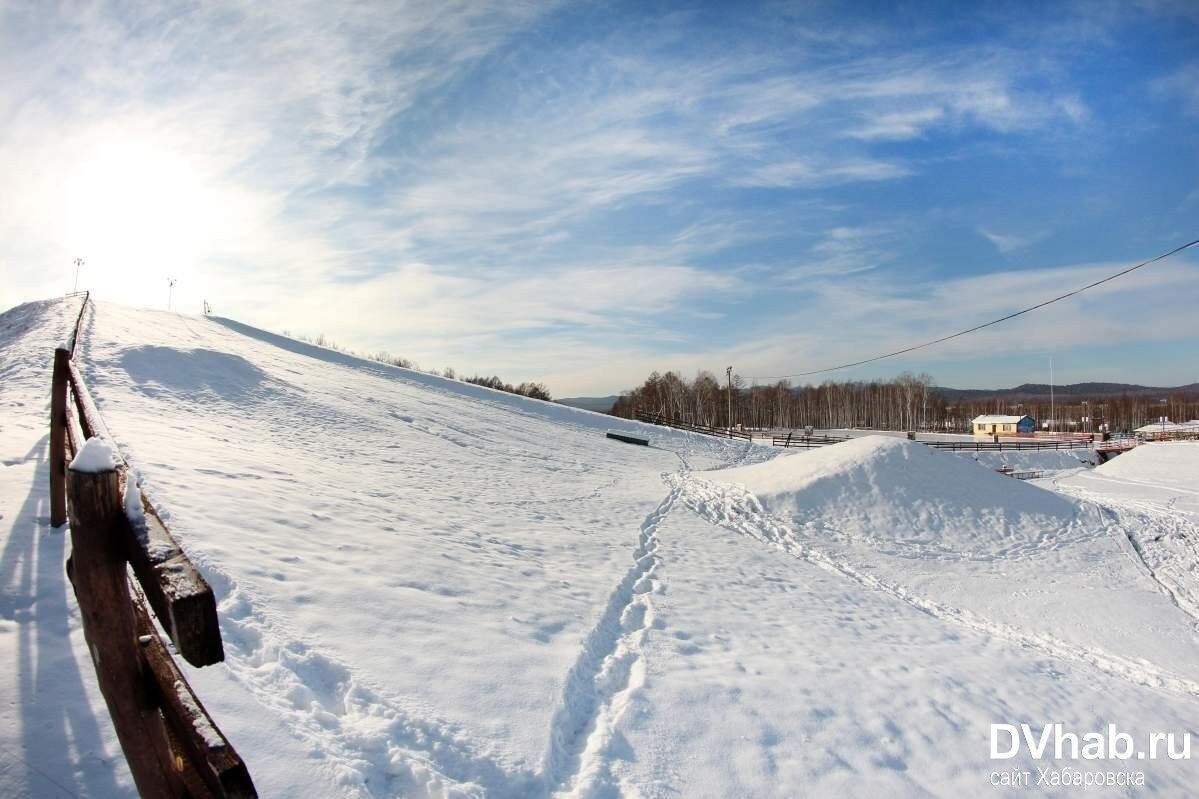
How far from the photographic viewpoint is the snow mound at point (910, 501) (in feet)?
50.5

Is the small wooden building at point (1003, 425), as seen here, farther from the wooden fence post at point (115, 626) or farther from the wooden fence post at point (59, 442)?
the wooden fence post at point (115, 626)

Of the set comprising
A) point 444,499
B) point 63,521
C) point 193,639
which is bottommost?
point 444,499

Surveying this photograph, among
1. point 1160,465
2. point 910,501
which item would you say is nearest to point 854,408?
point 1160,465

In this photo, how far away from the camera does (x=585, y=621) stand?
681 cm

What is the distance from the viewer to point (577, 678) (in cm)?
535

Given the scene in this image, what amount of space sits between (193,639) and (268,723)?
267cm

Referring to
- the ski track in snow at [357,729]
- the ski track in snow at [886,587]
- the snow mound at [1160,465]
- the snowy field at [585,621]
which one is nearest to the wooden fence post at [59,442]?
the snowy field at [585,621]

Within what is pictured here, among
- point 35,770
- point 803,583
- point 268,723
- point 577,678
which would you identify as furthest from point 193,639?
point 803,583

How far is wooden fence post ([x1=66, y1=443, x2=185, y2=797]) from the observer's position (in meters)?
1.74

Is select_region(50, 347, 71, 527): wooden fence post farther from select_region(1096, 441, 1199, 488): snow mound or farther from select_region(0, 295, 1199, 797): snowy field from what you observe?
select_region(1096, 441, 1199, 488): snow mound

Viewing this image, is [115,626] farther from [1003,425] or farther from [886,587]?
[1003,425]

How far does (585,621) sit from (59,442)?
229 inches

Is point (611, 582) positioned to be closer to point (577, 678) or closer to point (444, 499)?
point (577, 678)

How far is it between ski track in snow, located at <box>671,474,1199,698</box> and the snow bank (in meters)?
11.1
